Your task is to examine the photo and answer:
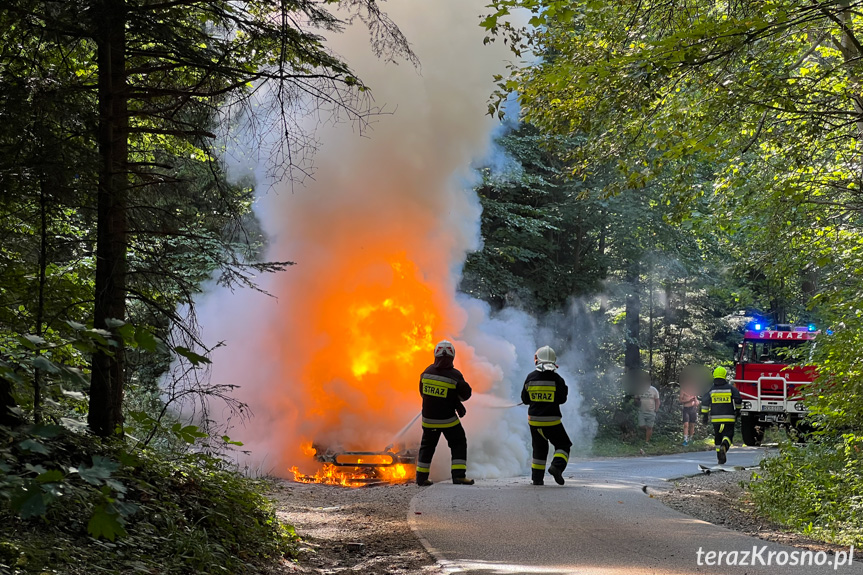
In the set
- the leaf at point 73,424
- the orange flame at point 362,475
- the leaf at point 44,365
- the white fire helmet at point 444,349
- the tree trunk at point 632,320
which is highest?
the tree trunk at point 632,320

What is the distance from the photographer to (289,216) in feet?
46.1

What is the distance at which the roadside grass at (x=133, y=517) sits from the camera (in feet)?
10.9

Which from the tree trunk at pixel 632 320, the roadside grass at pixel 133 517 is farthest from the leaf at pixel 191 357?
the tree trunk at pixel 632 320

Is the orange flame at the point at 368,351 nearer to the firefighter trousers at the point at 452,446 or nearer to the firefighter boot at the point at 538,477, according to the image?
the firefighter trousers at the point at 452,446

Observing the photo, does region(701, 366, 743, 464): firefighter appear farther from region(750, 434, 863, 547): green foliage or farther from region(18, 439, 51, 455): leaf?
region(18, 439, 51, 455): leaf

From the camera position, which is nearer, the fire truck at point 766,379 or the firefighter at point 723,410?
the firefighter at point 723,410

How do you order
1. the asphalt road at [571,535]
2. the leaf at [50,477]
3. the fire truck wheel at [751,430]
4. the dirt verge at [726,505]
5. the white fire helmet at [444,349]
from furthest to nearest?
the fire truck wheel at [751,430], the white fire helmet at [444,349], the dirt verge at [726,505], the asphalt road at [571,535], the leaf at [50,477]

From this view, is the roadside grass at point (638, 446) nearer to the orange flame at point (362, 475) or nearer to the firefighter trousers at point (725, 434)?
the firefighter trousers at point (725, 434)

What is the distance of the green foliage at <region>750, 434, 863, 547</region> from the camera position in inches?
298

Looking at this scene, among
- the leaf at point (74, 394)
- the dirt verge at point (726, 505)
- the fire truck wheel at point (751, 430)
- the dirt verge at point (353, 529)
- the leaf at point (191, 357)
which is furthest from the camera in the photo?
the fire truck wheel at point (751, 430)

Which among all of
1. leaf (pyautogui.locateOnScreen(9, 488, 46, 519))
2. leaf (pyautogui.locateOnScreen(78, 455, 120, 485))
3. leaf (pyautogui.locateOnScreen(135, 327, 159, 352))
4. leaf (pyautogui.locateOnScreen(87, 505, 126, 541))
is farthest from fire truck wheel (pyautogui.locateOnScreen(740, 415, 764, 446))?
leaf (pyautogui.locateOnScreen(9, 488, 46, 519))

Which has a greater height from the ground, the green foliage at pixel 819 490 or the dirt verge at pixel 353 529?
the green foliage at pixel 819 490

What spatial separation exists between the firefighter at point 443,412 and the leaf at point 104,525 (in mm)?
7342

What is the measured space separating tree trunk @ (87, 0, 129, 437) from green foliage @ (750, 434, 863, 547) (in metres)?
6.36
